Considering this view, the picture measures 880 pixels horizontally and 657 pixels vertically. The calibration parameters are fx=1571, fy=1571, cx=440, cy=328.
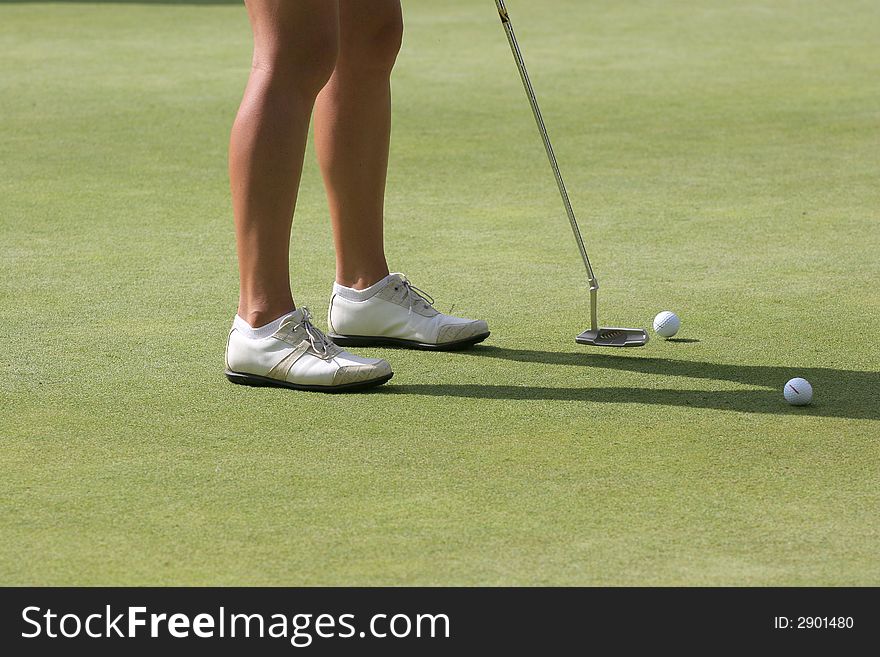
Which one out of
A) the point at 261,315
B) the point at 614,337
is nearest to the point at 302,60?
the point at 261,315

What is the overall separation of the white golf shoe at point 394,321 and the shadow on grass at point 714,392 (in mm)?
163

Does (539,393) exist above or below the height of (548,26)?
below

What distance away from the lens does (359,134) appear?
3.54 meters

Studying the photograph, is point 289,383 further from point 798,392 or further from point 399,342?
point 798,392

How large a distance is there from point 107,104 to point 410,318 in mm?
4326

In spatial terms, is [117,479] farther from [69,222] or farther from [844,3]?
[844,3]

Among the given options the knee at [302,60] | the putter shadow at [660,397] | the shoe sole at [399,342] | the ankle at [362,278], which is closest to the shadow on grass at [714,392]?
the putter shadow at [660,397]

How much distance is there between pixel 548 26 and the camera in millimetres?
10594

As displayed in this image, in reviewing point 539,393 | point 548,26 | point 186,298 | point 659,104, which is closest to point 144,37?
point 548,26

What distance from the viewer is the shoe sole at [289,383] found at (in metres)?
3.12

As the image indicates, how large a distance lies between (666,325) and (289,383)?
0.89m

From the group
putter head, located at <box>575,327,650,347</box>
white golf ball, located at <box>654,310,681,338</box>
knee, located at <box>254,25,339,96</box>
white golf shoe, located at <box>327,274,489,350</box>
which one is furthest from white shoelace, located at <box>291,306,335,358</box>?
white golf ball, located at <box>654,310,681,338</box>

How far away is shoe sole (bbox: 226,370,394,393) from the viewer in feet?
10.3
